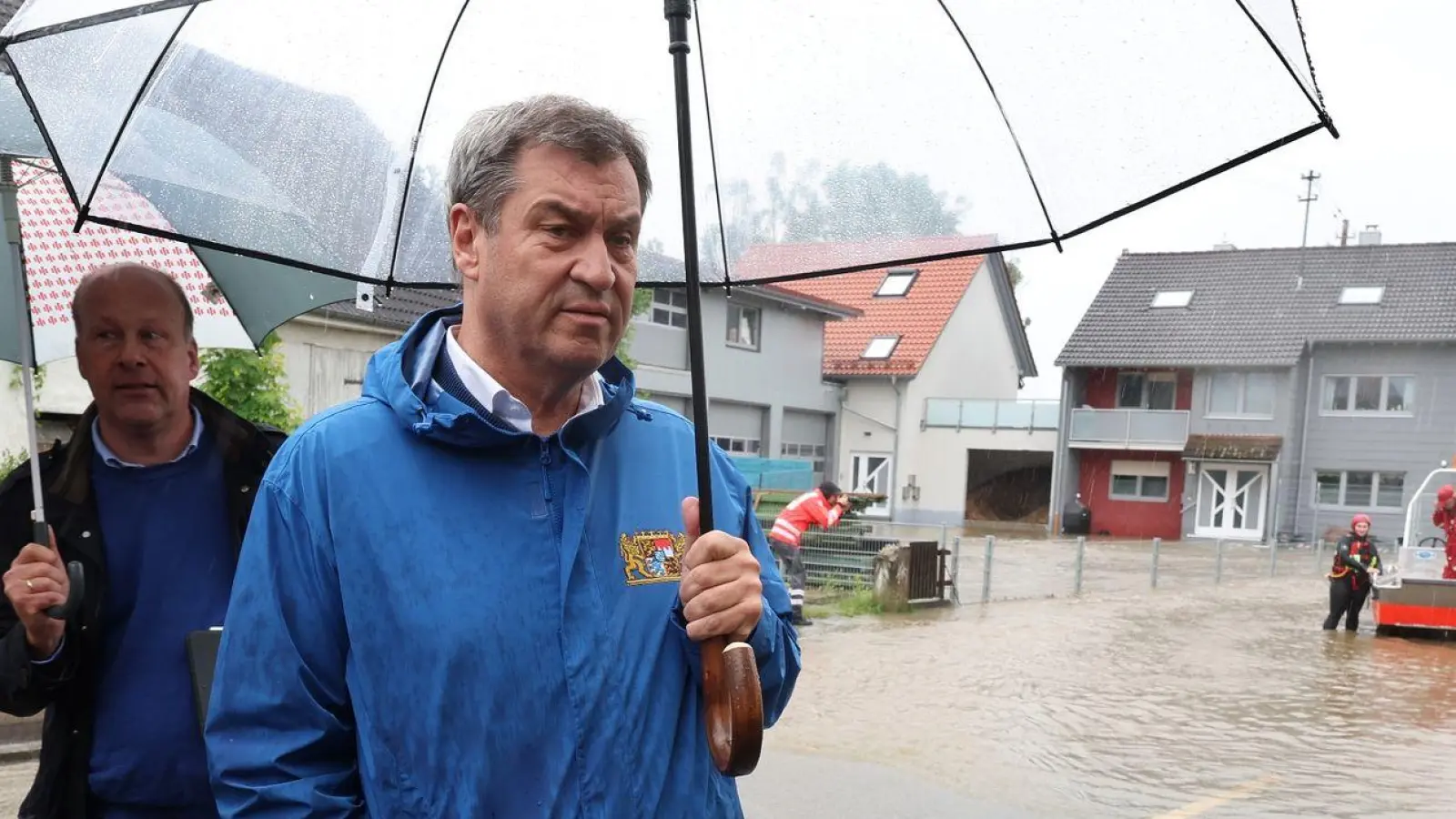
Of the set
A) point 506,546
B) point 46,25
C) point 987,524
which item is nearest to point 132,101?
point 46,25

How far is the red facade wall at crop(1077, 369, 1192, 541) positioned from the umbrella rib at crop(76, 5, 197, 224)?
37.8m

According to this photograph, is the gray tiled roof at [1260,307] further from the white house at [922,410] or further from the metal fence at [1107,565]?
the metal fence at [1107,565]

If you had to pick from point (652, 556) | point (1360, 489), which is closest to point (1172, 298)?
point (1360, 489)

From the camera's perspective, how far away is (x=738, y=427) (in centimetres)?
3222

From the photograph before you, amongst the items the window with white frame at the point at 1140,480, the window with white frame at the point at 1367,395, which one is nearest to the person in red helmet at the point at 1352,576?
the window with white frame at the point at 1367,395

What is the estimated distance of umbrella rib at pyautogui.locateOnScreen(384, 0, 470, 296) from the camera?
2.64 metres

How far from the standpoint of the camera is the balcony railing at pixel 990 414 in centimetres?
3919

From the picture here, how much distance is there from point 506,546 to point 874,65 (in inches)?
54.5

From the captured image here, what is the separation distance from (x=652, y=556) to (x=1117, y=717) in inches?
333

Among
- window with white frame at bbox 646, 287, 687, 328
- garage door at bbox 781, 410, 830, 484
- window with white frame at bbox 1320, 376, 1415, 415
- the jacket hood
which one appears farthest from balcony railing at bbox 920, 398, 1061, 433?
the jacket hood

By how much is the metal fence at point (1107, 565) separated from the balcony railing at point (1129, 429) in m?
3.54

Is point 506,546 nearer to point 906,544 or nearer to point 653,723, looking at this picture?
point 653,723

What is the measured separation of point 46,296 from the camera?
3.54m

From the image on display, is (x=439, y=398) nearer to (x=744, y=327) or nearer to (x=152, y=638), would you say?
(x=152, y=638)
